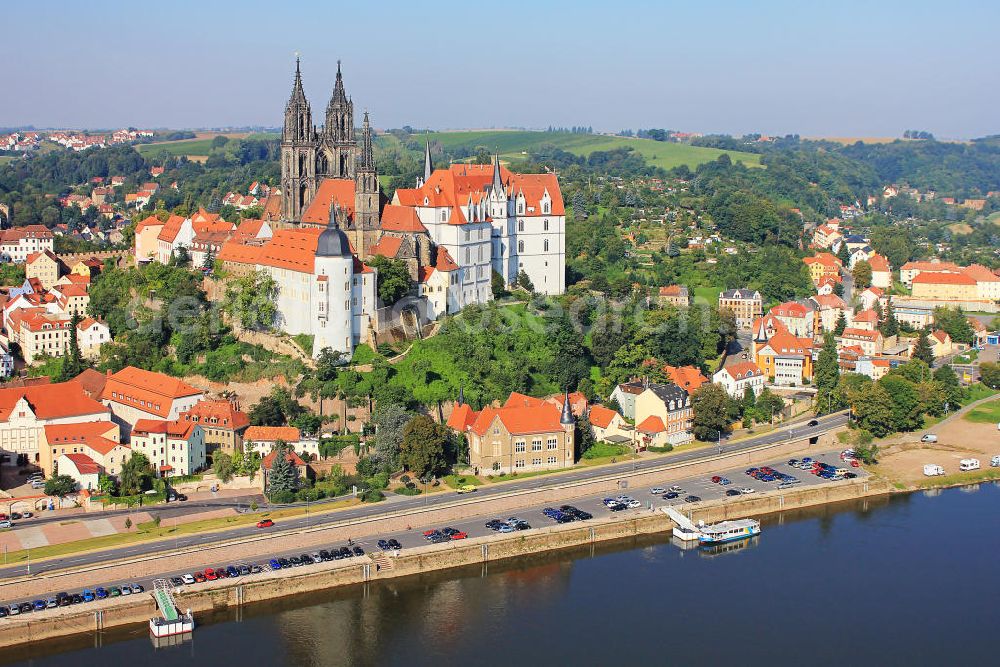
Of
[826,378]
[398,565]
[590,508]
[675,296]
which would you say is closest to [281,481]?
[398,565]

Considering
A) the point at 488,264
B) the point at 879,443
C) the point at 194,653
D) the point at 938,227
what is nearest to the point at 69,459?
the point at 194,653

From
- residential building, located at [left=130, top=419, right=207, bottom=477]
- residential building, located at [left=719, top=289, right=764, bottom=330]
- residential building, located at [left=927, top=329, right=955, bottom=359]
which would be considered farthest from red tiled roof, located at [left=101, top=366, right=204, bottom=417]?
residential building, located at [left=927, top=329, right=955, bottom=359]

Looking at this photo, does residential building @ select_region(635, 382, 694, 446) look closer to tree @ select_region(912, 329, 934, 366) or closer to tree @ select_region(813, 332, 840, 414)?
tree @ select_region(813, 332, 840, 414)

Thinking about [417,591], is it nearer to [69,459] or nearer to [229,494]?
[229,494]

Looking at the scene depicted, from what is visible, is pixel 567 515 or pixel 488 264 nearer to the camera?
pixel 567 515

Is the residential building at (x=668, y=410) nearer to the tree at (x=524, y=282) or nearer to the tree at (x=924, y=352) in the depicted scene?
the tree at (x=524, y=282)

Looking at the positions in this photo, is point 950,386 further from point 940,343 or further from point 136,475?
point 136,475
